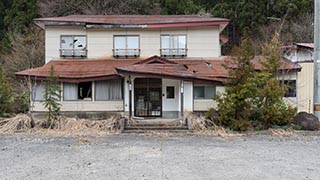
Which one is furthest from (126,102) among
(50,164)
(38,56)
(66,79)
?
(38,56)

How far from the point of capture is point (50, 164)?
802cm

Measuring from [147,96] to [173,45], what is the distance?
3.31 m

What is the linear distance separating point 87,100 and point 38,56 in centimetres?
1113

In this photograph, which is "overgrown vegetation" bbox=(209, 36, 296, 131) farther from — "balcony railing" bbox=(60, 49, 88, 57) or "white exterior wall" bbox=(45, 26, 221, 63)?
"balcony railing" bbox=(60, 49, 88, 57)

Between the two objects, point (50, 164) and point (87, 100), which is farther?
point (87, 100)

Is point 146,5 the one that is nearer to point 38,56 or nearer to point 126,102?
point 38,56

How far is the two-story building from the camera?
16.2 meters

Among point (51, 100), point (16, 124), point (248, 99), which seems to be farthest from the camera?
point (51, 100)

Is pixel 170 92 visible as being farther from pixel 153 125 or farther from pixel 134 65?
pixel 153 125

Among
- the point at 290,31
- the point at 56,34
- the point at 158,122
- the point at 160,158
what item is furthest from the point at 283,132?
the point at 290,31

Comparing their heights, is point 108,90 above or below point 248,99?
above

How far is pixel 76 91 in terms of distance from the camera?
54.1 feet

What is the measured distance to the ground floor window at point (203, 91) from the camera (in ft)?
54.3

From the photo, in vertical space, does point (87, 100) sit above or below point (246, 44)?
below
